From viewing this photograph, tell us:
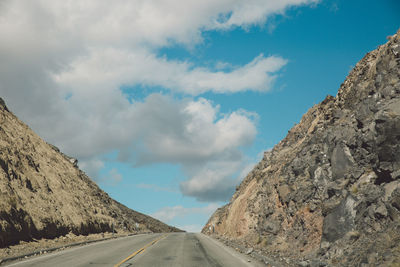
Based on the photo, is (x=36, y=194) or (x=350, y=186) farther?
(x=36, y=194)

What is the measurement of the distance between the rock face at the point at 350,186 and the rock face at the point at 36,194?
16.1 m

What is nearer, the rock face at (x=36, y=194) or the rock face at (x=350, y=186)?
the rock face at (x=350, y=186)

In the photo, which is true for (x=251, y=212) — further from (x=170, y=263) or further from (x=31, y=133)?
(x=31, y=133)

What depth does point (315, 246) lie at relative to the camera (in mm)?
14398

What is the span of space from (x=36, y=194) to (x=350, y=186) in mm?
26066

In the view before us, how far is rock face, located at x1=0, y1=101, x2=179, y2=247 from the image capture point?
22.2 metres

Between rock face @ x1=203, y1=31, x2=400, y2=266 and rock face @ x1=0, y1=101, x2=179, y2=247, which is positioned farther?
rock face @ x1=0, y1=101, x2=179, y2=247

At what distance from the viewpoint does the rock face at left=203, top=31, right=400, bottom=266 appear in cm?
1068

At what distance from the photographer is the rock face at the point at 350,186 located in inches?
420

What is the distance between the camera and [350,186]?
1451 centimetres

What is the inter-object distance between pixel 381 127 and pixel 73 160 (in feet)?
176

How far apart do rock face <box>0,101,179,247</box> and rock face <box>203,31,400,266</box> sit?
16102 mm

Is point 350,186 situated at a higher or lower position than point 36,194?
lower

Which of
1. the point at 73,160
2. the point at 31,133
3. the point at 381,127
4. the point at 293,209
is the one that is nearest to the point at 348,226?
the point at 381,127
